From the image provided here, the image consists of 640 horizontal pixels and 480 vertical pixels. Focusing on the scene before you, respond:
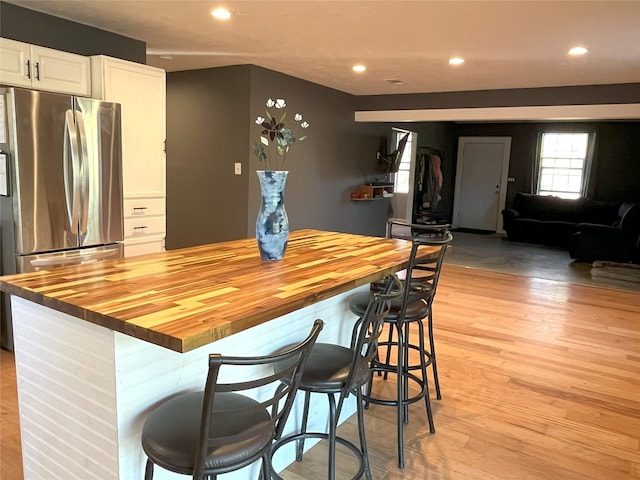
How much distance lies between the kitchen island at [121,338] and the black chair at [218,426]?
116mm

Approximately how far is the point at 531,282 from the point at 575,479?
3.90 metres

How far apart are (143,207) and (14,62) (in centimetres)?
126

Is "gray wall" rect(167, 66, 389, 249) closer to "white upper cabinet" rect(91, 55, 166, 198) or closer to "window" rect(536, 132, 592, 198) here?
"white upper cabinet" rect(91, 55, 166, 198)

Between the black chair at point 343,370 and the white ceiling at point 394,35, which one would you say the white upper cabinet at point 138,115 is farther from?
the black chair at point 343,370

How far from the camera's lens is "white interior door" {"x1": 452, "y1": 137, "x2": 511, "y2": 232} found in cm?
1009

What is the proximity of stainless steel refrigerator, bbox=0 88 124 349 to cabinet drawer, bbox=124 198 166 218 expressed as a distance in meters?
0.20

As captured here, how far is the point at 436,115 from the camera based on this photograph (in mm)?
6184

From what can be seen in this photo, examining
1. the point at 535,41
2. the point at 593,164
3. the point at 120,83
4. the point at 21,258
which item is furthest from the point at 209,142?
the point at 593,164

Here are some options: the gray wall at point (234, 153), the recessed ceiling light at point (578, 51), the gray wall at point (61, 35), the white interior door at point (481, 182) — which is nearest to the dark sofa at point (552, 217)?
the white interior door at point (481, 182)

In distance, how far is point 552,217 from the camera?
8.79 metres

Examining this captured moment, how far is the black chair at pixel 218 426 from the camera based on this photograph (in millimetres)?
1140

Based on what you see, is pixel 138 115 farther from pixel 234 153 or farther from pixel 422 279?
pixel 422 279

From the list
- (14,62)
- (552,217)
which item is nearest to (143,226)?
(14,62)

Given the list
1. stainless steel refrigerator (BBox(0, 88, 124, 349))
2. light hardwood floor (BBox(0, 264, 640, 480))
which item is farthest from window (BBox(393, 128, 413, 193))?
stainless steel refrigerator (BBox(0, 88, 124, 349))
